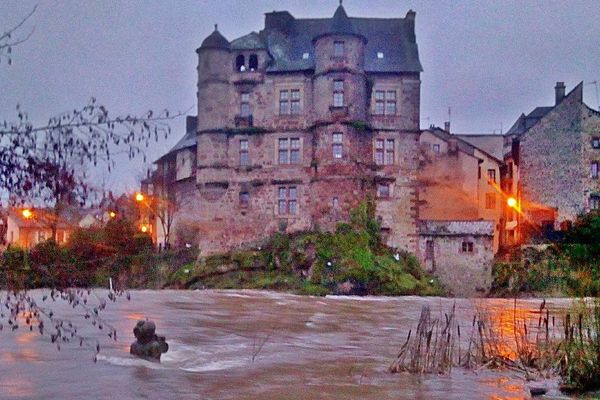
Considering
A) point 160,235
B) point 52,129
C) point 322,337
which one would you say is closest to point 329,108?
point 160,235

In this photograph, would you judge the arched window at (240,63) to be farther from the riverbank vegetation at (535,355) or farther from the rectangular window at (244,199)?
the riverbank vegetation at (535,355)

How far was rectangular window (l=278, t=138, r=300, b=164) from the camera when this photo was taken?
42.9 meters

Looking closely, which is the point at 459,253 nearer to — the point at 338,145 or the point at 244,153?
the point at 338,145

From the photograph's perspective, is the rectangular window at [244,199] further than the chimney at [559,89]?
No

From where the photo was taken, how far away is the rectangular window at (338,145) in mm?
41094

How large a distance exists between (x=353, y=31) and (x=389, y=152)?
22.6ft

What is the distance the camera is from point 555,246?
40.7m

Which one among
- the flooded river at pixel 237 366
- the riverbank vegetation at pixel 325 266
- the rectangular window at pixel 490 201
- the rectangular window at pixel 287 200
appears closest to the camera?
the flooded river at pixel 237 366

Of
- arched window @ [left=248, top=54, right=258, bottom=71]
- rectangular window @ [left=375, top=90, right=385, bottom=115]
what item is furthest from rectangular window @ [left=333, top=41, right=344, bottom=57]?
arched window @ [left=248, top=54, right=258, bottom=71]

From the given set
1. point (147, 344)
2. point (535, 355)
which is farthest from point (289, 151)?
point (535, 355)

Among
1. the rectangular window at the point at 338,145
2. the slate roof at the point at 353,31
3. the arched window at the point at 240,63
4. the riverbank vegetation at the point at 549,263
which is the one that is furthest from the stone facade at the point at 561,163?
the arched window at the point at 240,63

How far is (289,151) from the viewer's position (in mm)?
43000

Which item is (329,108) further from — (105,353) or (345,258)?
(105,353)

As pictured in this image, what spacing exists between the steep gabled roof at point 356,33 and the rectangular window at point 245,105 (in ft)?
6.43
